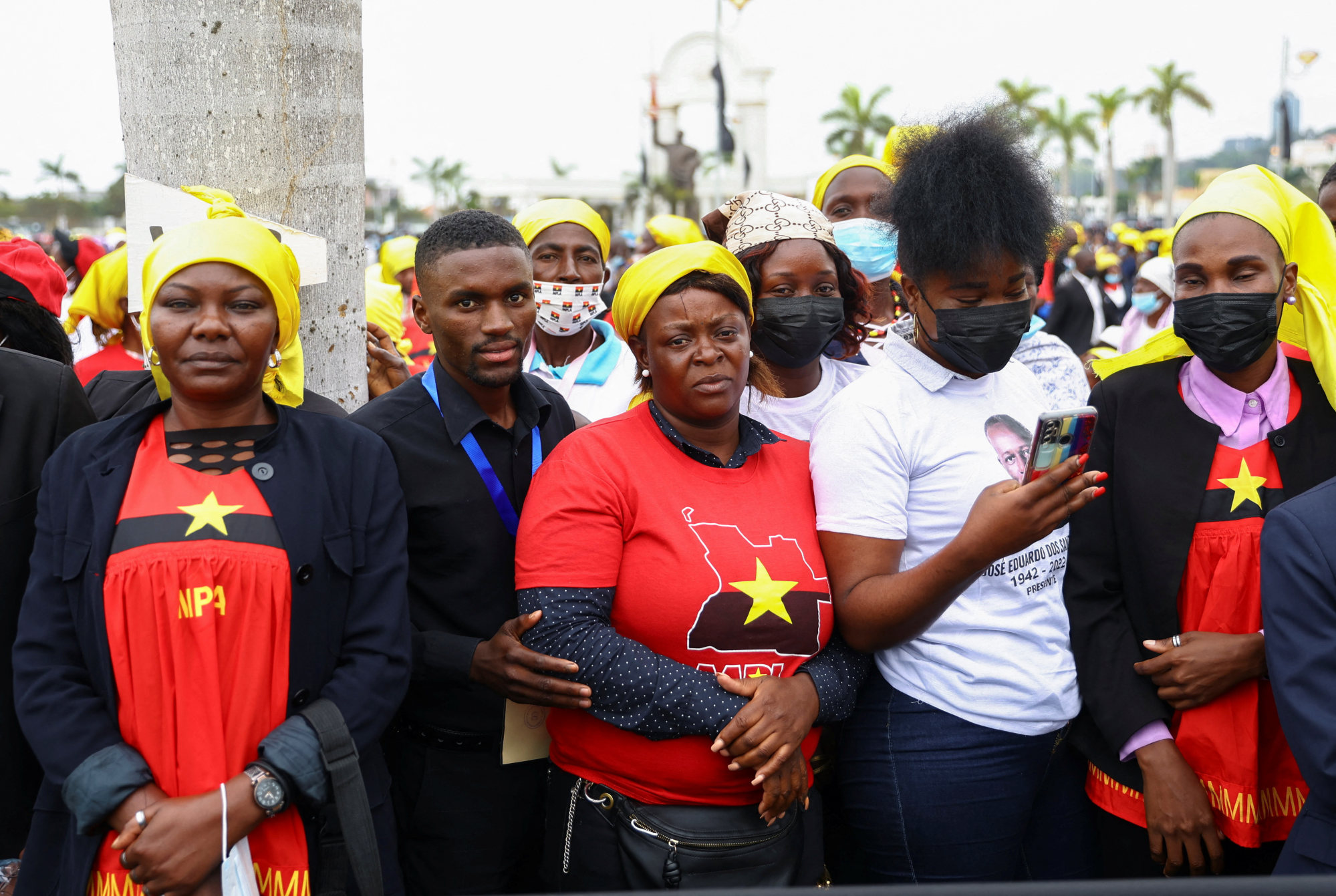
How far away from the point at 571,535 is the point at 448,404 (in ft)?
2.07

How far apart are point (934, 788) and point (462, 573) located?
49.9 inches

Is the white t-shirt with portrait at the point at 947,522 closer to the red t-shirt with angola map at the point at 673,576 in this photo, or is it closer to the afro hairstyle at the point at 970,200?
the red t-shirt with angola map at the point at 673,576

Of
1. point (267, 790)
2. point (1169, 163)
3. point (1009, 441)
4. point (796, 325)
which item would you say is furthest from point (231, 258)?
point (1169, 163)

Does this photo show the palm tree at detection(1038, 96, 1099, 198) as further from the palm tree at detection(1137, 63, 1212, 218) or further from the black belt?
the black belt

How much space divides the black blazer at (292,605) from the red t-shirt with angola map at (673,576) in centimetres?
35

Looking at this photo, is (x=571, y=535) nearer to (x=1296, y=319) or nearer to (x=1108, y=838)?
(x=1108, y=838)

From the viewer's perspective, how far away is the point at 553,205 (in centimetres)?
461

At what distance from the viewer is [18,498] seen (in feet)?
8.57

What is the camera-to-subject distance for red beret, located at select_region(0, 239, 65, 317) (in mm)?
3441

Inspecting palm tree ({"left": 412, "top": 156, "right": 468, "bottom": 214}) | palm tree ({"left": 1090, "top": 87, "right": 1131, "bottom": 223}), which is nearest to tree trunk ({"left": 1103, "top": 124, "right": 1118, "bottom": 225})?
palm tree ({"left": 1090, "top": 87, "right": 1131, "bottom": 223})

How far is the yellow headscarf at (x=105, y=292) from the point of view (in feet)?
16.1

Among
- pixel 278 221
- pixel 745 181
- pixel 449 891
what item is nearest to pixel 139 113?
pixel 278 221

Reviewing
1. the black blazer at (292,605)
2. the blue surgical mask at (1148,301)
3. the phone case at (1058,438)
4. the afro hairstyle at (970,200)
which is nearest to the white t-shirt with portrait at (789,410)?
the afro hairstyle at (970,200)

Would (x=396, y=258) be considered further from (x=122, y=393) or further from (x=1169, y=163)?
(x=1169, y=163)
